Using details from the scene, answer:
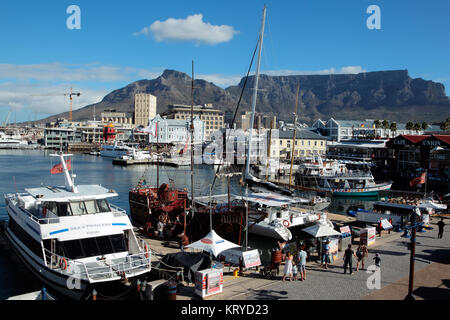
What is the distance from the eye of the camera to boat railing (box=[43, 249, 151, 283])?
14820mm

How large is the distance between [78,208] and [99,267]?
3.87 meters

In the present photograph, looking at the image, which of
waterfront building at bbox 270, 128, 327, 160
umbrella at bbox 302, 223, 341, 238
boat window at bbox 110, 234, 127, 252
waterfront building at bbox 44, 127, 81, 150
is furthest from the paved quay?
waterfront building at bbox 44, 127, 81, 150

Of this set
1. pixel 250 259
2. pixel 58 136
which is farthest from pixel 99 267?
pixel 58 136

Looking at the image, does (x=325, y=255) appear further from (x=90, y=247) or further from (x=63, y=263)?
(x=63, y=263)

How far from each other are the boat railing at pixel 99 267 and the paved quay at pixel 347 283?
2624 mm

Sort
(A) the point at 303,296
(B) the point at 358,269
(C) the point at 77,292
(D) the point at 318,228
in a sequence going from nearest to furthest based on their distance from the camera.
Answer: (A) the point at 303,296 < (C) the point at 77,292 < (B) the point at 358,269 < (D) the point at 318,228

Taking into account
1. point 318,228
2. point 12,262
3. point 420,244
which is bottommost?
point 12,262

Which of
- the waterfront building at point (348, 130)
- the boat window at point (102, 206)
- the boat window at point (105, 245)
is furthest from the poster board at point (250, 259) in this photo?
the waterfront building at point (348, 130)

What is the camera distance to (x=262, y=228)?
27.2 metres

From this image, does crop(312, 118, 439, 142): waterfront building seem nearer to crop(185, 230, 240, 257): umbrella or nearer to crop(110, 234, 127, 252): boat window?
crop(185, 230, 240, 257): umbrella

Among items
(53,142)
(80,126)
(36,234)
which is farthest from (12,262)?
(80,126)

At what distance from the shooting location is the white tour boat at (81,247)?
1517cm

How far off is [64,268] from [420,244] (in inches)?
793

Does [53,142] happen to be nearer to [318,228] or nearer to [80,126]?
[80,126]
